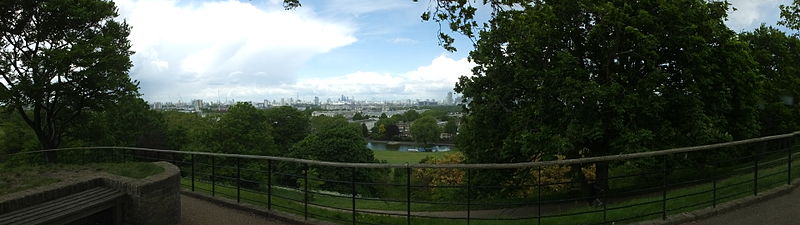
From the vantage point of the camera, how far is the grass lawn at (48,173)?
6.15 metres

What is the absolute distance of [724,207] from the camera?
5.96 metres

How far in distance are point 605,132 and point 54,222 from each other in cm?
1431

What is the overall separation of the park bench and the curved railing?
5.78 ft

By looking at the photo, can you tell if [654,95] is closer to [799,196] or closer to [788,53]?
[799,196]

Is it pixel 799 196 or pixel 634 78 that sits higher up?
pixel 634 78

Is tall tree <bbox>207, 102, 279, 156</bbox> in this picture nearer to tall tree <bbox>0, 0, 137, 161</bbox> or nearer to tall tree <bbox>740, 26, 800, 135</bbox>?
tall tree <bbox>0, 0, 137, 161</bbox>

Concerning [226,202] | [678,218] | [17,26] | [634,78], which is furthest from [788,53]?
[17,26]

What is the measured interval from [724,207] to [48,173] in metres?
10.7

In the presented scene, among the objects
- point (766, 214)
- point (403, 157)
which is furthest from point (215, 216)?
point (403, 157)

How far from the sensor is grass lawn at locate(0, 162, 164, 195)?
615 centimetres

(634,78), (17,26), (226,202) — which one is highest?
(17,26)

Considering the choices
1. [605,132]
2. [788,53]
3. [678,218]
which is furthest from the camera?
[788,53]

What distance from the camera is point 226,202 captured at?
7551mm

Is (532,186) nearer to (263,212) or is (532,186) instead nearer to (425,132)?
(263,212)
